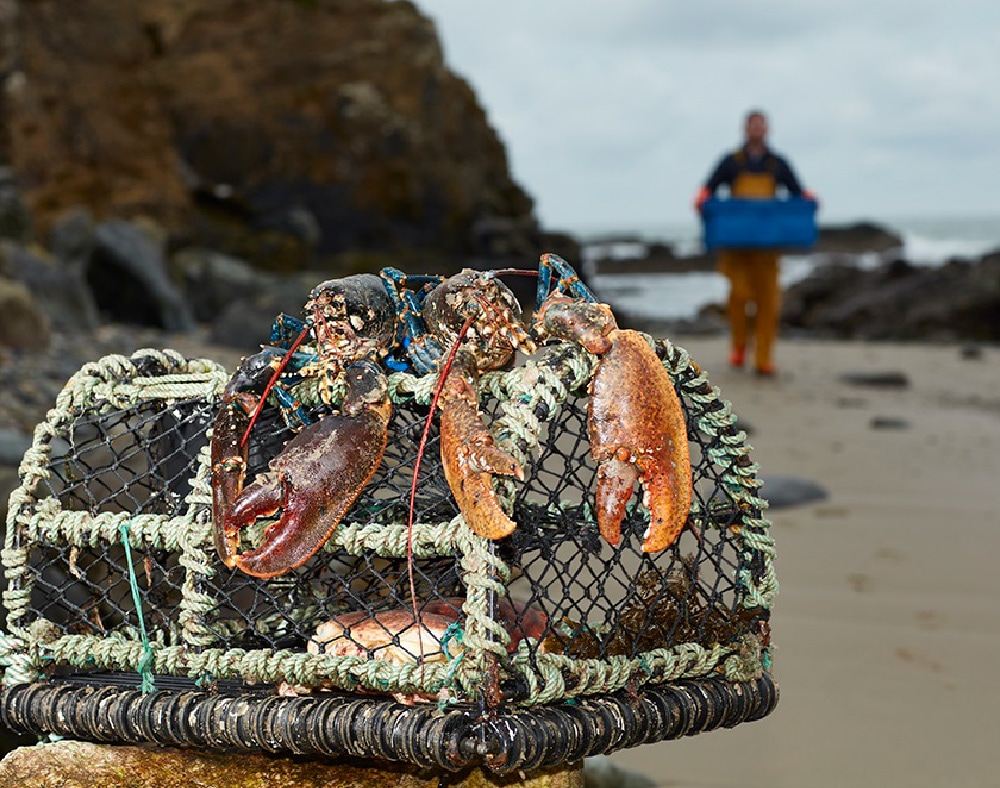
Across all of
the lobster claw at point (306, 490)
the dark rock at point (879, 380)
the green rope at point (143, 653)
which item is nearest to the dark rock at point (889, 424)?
the dark rock at point (879, 380)

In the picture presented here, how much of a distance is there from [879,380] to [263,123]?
57.5ft

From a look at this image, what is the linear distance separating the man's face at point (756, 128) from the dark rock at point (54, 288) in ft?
21.9

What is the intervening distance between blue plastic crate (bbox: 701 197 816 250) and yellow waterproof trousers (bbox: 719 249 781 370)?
39 cm

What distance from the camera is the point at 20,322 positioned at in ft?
31.2

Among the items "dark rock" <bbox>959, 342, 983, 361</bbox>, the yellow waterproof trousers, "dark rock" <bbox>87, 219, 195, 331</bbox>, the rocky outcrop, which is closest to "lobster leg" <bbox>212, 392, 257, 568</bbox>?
the yellow waterproof trousers

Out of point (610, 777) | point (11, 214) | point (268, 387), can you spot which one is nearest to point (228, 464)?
point (268, 387)

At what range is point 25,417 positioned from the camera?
7.38 meters

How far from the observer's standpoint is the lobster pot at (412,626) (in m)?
2.38

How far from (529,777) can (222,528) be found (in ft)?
2.93

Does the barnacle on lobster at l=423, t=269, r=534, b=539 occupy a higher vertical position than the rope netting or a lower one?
higher

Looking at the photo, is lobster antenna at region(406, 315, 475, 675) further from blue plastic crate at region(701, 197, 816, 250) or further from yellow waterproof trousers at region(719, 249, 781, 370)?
yellow waterproof trousers at region(719, 249, 781, 370)

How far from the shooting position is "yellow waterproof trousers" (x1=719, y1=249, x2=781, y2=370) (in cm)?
1093

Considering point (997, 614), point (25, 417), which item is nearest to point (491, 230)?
point (25, 417)

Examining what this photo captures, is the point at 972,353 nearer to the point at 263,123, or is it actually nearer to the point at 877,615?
the point at 877,615
